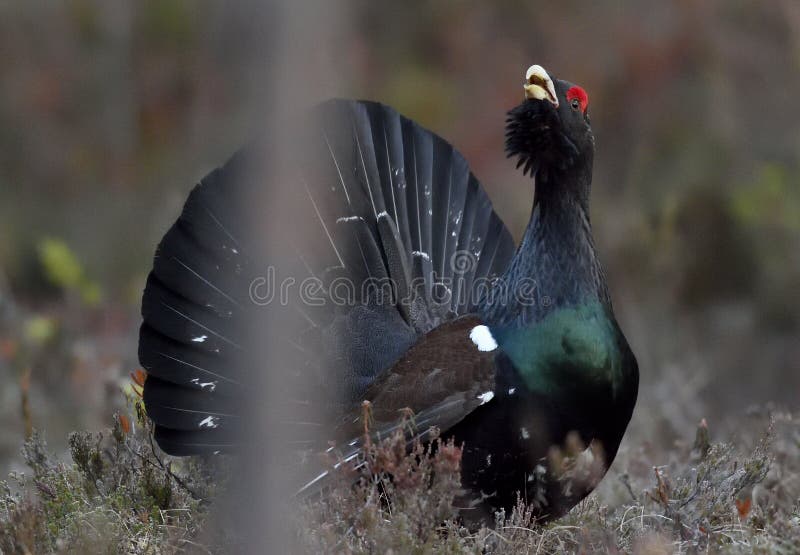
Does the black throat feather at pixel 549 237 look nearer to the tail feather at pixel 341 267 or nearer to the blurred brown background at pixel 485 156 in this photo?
the tail feather at pixel 341 267

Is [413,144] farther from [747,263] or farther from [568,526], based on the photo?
[747,263]

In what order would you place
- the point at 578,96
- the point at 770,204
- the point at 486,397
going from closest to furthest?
1. the point at 486,397
2. the point at 578,96
3. the point at 770,204

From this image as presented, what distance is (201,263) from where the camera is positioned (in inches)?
166

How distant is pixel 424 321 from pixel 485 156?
19.6ft

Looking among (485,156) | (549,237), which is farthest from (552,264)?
(485,156)

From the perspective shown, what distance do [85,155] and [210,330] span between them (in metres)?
8.28

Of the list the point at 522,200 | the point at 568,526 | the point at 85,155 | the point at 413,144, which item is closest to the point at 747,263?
the point at 522,200

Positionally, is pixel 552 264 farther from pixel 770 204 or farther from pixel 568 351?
pixel 770 204

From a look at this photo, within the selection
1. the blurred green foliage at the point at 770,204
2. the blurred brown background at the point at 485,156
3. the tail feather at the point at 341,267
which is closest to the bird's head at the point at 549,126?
the tail feather at the point at 341,267

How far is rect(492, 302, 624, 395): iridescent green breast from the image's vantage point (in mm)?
3770

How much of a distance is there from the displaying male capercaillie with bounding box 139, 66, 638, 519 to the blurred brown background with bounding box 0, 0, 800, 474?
1.00 metres

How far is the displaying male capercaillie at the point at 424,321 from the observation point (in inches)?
149

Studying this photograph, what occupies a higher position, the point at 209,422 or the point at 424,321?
the point at 424,321

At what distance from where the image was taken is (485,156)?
412 inches
